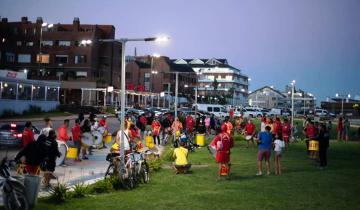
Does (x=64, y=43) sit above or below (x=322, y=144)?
above

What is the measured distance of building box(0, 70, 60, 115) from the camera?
4529 centimetres

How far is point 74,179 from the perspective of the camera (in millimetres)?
15133

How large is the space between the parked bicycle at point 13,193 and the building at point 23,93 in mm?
37320

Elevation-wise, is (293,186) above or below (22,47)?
below

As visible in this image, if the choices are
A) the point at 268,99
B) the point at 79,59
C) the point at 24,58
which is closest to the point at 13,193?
the point at 79,59

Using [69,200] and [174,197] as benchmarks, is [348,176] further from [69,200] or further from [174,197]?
[69,200]

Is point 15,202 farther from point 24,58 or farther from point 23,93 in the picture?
point 24,58

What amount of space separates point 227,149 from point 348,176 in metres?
5.15

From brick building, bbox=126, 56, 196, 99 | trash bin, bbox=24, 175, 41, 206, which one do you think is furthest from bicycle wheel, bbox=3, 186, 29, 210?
brick building, bbox=126, 56, 196, 99

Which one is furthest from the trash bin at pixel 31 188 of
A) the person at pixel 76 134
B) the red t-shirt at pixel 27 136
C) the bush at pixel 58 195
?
the person at pixel 76 134

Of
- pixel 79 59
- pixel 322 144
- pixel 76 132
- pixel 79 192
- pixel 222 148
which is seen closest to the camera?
pixel 79 192

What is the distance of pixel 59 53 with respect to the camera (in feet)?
260

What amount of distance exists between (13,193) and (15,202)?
0.19 meters

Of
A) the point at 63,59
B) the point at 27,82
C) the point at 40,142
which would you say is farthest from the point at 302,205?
the point at 63,59
